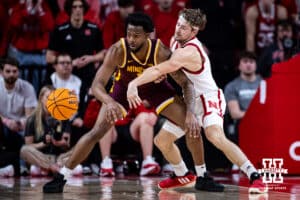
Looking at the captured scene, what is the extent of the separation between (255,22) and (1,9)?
456cm

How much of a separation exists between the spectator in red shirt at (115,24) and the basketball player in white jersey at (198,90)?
4.22m

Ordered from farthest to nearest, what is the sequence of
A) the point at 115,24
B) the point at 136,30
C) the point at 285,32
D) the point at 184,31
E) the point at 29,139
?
the point at 115,24 < the point at 285,32 < the point at 29,139 < the point at 184,31 < the point at 136,30

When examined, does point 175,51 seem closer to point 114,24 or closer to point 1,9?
point 114,24

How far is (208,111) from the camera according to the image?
969cm

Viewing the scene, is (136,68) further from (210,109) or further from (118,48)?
(210,109)

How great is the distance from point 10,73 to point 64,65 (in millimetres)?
873

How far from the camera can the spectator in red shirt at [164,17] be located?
14.3 metres

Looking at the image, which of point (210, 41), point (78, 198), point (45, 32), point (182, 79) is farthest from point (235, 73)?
point (78, 198)

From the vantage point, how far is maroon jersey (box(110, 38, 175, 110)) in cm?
950

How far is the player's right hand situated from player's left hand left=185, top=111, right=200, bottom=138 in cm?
81

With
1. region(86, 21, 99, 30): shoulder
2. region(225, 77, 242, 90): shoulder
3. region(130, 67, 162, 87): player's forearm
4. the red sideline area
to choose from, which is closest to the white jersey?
region(130, 67, 162, 87): player's forearm

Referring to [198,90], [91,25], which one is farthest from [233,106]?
[198,90]

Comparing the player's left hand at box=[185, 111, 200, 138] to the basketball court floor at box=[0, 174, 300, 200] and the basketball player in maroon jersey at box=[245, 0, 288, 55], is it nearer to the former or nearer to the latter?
the basketball court floor at box=[0, 174, 300, 200]

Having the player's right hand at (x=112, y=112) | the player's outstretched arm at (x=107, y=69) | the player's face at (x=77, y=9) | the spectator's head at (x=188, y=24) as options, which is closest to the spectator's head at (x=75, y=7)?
the player's face at (x=77, y=9)
